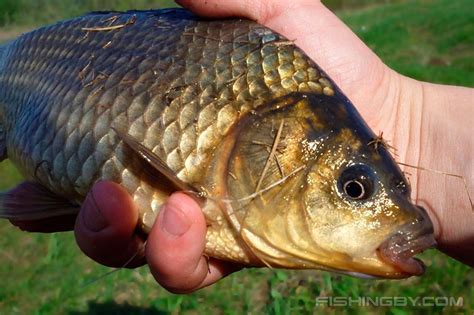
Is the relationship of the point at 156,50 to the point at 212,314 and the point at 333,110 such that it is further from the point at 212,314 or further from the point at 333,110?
the point at 212,314

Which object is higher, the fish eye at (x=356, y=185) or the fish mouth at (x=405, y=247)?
the fish eye at (x=356, y=185)

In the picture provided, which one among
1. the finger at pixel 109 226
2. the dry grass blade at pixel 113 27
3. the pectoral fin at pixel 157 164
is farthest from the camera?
the dry grass blade at pixel 113 27

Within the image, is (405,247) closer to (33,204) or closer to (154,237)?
(154,237)

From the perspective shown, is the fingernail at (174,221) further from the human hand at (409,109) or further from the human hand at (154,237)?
the human hand at (409,109)

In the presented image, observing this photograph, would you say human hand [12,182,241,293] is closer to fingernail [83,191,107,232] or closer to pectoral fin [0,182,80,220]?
fingernail [83,191,107,232]

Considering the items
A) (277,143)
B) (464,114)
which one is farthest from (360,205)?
(464,114)

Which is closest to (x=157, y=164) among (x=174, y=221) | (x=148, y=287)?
(x=174, y=221)

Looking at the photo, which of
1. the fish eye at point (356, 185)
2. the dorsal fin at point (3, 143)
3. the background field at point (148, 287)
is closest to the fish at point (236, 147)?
the fish eye at point (356, 185)
